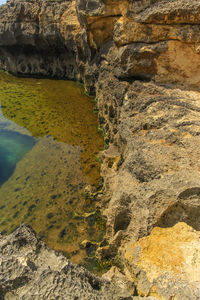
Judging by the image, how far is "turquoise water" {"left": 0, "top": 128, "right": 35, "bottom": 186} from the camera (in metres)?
8.98

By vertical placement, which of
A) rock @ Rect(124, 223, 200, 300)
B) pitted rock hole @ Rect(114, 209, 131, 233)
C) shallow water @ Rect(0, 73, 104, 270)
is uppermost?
rock @ Rect(124, 223, 200, 300)

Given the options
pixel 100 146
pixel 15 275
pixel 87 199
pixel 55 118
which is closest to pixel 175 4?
pixel 100 146

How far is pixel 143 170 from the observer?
4707 mm

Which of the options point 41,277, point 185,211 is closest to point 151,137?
point 185,211

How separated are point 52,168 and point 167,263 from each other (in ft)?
21.3

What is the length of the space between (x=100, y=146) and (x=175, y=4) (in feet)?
20.2

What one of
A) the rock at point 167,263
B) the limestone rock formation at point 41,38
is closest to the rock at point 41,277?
the rock at point 167,263

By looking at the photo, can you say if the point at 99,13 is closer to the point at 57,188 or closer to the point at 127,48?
the point at 127,48

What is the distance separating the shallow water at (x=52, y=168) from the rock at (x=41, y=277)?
→ 2673mm

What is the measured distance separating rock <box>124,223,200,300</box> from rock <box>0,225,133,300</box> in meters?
0.53

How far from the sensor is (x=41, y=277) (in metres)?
2.76

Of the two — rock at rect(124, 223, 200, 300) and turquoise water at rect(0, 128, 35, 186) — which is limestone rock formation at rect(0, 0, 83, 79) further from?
rock at rect(124, 223, 200, 300)

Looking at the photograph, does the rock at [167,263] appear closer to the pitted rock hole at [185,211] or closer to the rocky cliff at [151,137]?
the rocky cliff at [151,137]

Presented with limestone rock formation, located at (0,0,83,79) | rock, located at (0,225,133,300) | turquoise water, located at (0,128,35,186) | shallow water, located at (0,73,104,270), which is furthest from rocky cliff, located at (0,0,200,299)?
limestone rock formation, located at (0,0,83,79)
